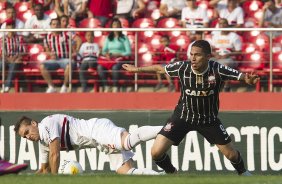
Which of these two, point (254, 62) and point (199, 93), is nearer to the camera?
point (199, 93)

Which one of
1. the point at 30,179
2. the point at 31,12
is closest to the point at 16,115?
the point at 31,12

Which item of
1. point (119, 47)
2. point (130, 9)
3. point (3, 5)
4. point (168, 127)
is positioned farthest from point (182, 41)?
point (168, 127)

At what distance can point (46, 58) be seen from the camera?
18.4 meters

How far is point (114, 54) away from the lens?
18062 mm

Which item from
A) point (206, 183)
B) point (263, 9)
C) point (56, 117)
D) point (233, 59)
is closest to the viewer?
point (206, 183)

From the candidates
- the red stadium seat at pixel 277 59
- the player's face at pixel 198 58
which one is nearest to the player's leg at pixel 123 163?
the player's face at pixel 198 58

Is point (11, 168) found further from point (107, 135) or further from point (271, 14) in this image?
point (271, 14)

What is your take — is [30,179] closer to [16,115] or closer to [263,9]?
[16,115]

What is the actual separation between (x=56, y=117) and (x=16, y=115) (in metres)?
4.03

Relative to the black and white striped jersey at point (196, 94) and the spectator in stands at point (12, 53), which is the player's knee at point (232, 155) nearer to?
the black and white striped jersey at point (196, 94)

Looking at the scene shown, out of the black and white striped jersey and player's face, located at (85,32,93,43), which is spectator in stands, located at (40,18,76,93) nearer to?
player's face, located at (85,32,93,43)

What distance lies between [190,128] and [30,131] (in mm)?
2104

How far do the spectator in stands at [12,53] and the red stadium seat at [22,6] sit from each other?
195 centimetres

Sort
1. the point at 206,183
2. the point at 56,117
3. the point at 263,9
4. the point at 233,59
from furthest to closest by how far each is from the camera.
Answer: the point at 263,9, the point at 233,59, the point at 56,117, the point at 206,183
